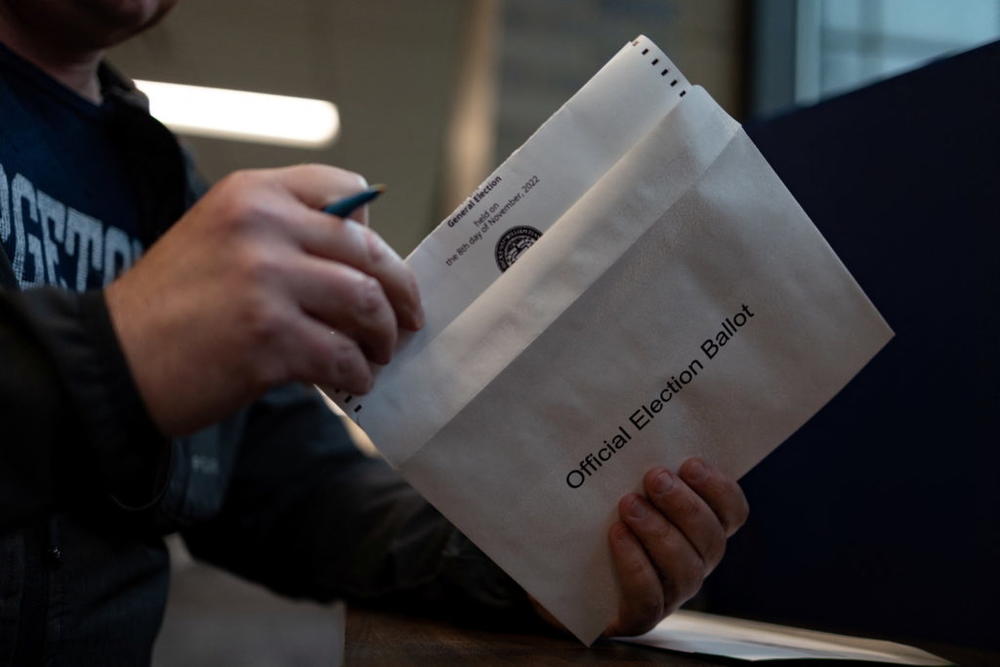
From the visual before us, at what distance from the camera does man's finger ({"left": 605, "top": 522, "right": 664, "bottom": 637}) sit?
19.4 inches

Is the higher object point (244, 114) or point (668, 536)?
point (668, 536)

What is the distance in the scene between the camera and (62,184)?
76 centimetres

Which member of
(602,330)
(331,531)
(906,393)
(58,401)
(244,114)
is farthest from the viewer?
(244,114)

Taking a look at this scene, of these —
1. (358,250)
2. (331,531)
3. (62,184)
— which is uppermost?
(358,250)

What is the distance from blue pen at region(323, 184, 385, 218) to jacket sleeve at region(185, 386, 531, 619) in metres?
0.36

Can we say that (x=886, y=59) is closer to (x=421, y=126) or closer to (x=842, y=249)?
(x=842, y=249)

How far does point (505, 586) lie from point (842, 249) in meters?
0.41

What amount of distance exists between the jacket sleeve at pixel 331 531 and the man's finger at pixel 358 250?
1.04 feet

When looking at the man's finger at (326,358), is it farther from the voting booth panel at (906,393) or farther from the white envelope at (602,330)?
the voting booth panel at (906,393)

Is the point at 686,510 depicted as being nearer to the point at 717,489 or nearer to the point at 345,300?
the point at 717,489

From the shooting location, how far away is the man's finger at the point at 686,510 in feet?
1.62

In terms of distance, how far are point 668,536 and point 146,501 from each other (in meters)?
0.33

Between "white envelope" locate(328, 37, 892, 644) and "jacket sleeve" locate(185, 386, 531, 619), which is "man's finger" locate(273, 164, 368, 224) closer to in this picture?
"white envelope" locate(328, 37, 892, 644)

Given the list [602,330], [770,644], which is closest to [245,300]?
[602,330]
